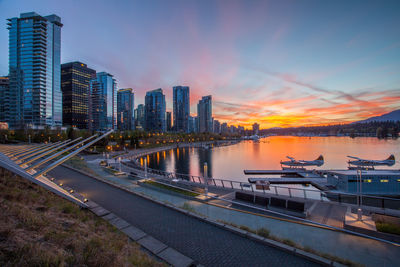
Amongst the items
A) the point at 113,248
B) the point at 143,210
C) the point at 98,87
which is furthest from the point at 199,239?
the point at 98,87

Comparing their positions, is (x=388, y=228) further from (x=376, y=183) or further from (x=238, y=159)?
(x=238, y=159)

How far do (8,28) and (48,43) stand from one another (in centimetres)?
2308

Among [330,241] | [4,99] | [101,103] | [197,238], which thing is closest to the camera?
[197,238]

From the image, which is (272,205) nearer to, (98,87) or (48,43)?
(48,43)

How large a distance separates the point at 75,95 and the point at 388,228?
632 ft

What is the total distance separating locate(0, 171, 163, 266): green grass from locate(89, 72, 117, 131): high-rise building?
7142 inches

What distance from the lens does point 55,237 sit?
15.5 feet

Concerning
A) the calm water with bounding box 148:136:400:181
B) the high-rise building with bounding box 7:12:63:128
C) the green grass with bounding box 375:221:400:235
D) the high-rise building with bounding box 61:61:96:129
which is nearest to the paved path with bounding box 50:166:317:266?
the green grass with bounding box 375:221:400:235

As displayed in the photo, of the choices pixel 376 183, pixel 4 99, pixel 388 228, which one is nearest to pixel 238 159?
pixel 376 183

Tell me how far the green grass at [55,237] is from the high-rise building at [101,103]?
181 m

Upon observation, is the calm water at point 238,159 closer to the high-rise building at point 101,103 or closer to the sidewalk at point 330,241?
the sidewalk at point 330,241

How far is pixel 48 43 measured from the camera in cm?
10356

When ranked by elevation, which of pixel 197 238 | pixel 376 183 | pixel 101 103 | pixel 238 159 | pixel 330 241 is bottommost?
pixel 238 159

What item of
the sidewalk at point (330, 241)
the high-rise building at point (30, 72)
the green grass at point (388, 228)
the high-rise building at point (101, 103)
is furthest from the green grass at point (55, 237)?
the high-rise building at point (101, 103)
